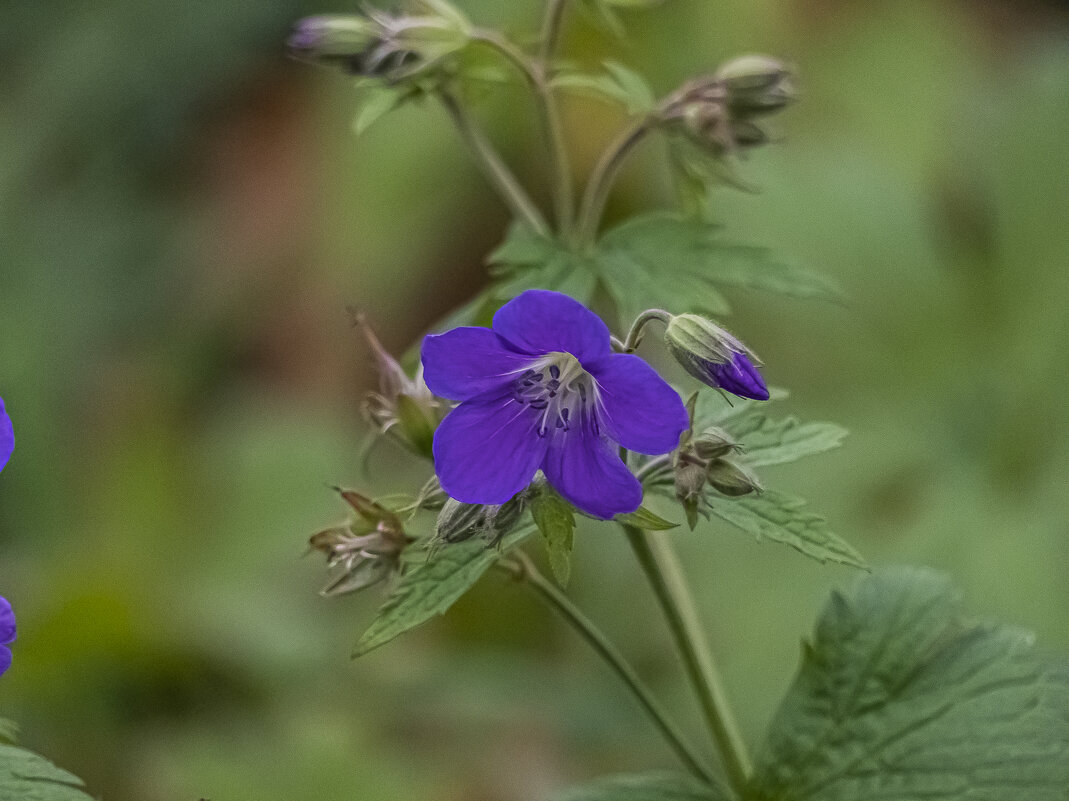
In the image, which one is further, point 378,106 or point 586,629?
point 378,106

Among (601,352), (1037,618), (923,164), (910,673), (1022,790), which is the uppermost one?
(923,164)

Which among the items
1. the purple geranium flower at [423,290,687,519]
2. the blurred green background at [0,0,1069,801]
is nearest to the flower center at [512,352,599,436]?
the purple geranium flower at [423,290,687,519]

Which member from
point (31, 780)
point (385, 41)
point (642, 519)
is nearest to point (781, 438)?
point (642, 519)

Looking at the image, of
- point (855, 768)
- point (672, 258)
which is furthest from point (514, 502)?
point (855, 768)

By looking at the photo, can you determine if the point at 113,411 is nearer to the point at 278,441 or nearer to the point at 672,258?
the point at 278,441

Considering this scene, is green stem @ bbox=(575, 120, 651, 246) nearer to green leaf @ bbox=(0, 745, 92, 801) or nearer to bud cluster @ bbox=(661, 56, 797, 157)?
bud cluster @ bbox=(661, 56, 797, 157)

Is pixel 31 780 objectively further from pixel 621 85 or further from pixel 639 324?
pixel 621 85
